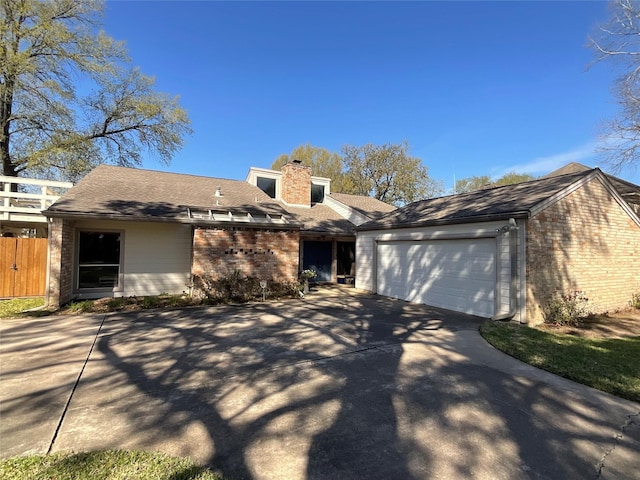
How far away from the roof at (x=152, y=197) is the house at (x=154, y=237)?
30mm

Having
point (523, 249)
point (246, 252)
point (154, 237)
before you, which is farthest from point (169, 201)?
point (523, 249)

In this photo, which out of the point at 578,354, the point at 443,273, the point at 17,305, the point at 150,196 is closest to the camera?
the point at 578,354

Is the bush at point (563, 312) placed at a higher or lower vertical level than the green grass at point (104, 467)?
higher

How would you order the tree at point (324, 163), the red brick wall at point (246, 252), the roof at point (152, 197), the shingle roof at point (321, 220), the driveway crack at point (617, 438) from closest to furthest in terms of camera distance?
the driveway crack at point (617, 438) < the roof at point (152, 197) < the red brick wall at point (246, 252) < the shingle roof at point (321, 220) < the tree at point (324, 163)

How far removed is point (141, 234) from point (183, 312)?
13.6 feet

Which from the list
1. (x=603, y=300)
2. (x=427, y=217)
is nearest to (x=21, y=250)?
(x=427, y=217)

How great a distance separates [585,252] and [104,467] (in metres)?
11.7

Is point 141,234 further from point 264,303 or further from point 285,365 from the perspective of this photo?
point 285,365

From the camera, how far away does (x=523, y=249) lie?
319 inches

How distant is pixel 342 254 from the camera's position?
17.2m

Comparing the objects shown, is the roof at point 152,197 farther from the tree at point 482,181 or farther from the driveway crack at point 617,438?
the tree at point 482,181

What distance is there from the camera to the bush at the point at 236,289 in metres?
10.7

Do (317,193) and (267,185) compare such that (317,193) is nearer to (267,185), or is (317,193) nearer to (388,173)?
(267,185)

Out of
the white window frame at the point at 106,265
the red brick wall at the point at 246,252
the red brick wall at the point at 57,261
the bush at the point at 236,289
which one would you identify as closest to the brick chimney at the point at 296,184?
the red brick wall at the point at 246,252
